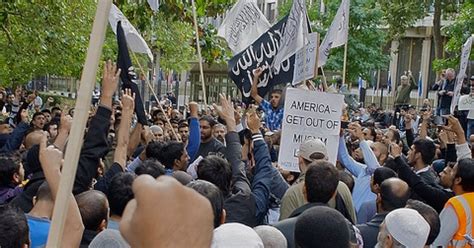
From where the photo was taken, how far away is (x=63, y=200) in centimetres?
272

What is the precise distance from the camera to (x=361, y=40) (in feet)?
119

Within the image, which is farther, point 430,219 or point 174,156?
point 174,156

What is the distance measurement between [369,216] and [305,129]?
66.5 inches

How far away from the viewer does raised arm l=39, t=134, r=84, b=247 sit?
12.7 ft

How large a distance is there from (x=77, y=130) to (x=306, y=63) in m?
7.53

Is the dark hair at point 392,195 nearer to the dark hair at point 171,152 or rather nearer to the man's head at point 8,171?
the dark hair at point 171,152

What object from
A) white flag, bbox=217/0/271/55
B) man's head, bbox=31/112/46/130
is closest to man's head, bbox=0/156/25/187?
man's head, bbox=31/112/46/130

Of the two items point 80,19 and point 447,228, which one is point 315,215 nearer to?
point 447,228

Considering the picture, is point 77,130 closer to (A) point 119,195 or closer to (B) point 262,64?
(A) point 119,195

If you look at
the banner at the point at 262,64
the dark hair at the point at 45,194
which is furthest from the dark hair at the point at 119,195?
the banner at the point at 262,64

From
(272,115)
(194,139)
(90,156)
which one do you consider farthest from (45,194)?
(272,115)

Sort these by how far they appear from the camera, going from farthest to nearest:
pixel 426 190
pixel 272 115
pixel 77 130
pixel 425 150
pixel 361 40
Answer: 1. pixel 361 40
2. pixel 272 115
3. pixel 425 150
4. pixel 426 190
5. pixel 77 130

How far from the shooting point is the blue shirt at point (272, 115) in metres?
10.5

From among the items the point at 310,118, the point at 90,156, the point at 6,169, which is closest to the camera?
the point at 90,156
